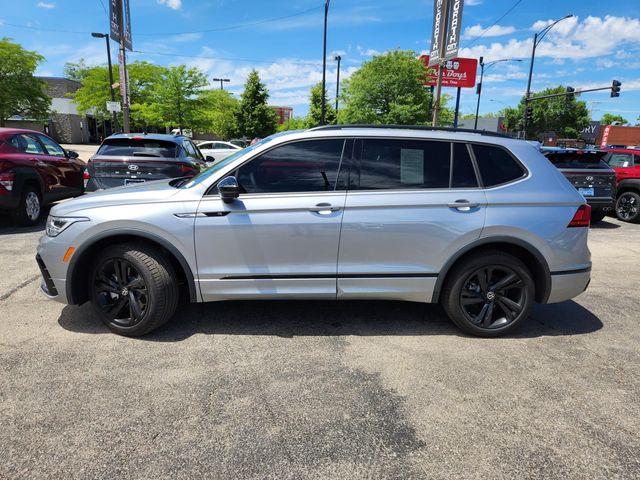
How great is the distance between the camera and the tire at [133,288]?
358 cm

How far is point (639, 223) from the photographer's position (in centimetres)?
1070

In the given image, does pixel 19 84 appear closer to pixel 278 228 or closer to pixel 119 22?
pixel 119 22

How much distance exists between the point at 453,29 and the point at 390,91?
15.0 metres

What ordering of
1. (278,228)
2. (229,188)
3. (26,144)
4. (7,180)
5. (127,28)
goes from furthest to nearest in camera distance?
(127,28) → (26,144) → (7,180) → (278,228) → (229,188)

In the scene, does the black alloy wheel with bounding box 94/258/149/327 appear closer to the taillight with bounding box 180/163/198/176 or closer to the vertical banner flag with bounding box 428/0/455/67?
the taillight with bounding box 180/163/198/176

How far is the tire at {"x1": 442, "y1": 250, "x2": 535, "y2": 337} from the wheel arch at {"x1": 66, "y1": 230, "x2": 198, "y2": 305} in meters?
2.20

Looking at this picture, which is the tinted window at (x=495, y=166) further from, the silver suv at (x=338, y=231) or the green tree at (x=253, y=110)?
the green tree at (x=253, y=110)

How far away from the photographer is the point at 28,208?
769 centimetres

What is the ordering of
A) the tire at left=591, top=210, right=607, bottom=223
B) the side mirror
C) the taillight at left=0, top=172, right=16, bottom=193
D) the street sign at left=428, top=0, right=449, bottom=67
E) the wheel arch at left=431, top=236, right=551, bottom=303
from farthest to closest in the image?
1. the street sign at left=428, top=0, right=449, bottom=67
2. the tire at left=591, top=210, right=607, bottom=223
3. the taillight at left=0, top=172, right=16, bottom=193
4. the wheel arch at left=431, top=236, right=551, bottom=303
5. the side mirror

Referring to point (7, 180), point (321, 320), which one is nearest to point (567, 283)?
point (321, 320)

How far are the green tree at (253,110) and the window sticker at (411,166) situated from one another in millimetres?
49828

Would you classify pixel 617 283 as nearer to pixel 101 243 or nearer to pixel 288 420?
pixel 288 420

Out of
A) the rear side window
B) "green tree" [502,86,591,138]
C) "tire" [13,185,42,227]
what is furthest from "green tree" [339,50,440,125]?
"green tree" [502,86,591,138]

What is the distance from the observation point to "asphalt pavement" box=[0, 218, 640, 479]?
2.36 m
